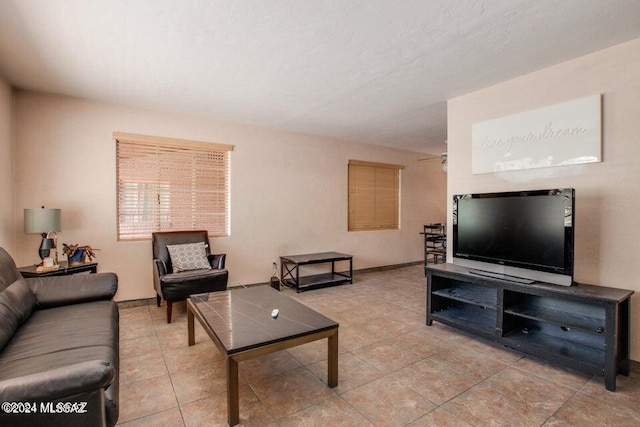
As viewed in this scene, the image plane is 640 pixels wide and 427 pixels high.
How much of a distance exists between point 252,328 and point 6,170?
3111 mm

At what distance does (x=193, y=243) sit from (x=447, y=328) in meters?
3.16

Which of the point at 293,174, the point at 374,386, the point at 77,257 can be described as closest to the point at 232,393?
the point at 374,386

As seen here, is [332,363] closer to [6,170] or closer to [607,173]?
[607,173]

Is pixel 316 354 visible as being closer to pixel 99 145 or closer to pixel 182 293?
pixel 182 293

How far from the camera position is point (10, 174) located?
3248 mm

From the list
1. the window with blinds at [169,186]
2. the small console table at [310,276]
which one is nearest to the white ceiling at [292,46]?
the window with blinds at [169,186]

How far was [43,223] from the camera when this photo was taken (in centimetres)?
305

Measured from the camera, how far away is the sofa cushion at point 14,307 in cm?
181

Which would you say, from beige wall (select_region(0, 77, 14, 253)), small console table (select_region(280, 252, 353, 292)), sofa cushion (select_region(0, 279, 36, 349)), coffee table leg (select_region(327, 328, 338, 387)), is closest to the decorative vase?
beige wall (select_region(0, 77, 14, 253))

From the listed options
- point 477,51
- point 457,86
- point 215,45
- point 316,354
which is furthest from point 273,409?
point 457,86

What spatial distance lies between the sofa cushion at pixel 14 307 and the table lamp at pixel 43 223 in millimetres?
904

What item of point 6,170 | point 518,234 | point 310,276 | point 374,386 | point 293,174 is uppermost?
point 293,174

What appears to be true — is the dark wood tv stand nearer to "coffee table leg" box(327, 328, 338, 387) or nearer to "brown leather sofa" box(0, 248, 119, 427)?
"coffee table leg" box(327, 328, 338, 387)

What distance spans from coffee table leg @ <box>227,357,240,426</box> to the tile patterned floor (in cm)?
10
